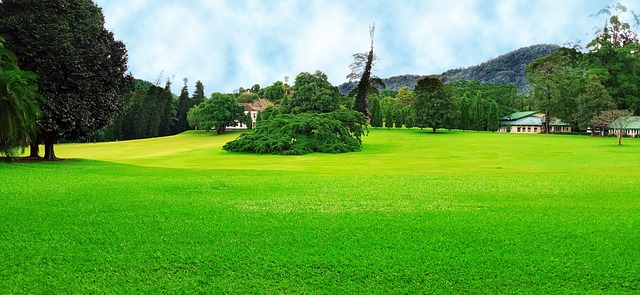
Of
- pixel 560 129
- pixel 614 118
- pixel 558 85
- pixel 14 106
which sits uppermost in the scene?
pixel 558 85

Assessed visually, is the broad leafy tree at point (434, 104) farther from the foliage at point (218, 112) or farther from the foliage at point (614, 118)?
the foliage at point (218, 112)

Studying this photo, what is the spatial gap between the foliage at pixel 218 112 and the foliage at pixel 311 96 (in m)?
24.1

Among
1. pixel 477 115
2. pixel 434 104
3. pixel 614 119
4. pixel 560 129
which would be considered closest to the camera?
pixel 614 119

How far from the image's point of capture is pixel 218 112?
80.2 m

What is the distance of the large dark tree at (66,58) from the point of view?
78.2 feet

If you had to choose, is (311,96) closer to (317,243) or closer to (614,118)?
(614,118)

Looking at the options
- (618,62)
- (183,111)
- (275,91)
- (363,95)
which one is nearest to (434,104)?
(363,95)

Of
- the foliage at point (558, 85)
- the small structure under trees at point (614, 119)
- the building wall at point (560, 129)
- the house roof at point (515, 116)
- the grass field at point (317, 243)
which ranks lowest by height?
the grass field at point (317, 243)

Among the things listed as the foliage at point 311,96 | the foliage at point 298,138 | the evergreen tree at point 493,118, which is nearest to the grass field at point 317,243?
the foliage at point 298,138

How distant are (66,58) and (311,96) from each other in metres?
33.5

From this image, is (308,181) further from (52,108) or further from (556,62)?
(556,62)

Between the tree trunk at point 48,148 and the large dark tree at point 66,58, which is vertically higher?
the large dark tree at point 66,58

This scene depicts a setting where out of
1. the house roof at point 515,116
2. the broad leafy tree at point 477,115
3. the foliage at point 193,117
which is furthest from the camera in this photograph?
the house roof at point 515,116

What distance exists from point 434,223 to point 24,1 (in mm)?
24169
